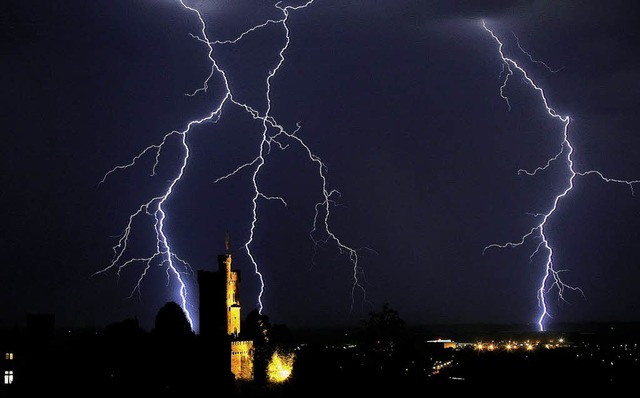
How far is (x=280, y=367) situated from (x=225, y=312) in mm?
3908

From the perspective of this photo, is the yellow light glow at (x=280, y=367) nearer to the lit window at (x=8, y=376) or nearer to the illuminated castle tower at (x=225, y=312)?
the illuminated castle tower at (x=225, y=312)

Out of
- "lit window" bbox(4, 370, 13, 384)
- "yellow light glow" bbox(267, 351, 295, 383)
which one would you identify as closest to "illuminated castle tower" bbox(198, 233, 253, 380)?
"yellow light glow" bbox(267, 351, 295, 383)

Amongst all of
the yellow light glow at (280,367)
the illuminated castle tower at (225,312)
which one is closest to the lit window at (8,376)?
the illuminated castle tower at (225,312)

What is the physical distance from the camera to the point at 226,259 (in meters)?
40.9

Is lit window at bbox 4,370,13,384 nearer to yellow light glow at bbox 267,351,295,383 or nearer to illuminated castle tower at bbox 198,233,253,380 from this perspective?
illuminated castle tower at bbox 198,233,253,380

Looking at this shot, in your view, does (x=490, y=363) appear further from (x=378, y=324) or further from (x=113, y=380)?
(x=113, y=380)

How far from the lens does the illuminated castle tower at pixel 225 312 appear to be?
123ft

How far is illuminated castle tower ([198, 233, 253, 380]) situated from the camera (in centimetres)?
3756

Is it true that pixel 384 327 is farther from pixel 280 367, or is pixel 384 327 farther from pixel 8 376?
pixel 8 376

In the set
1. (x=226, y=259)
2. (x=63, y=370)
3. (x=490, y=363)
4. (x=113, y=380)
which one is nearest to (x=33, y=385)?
(x=63, y=370)

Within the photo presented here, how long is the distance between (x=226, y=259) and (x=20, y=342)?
1425cm

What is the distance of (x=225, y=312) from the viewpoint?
39500 millimetres

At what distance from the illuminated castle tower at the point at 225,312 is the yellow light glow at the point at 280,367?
4.43 feet

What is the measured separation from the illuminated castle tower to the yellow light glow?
135cm
